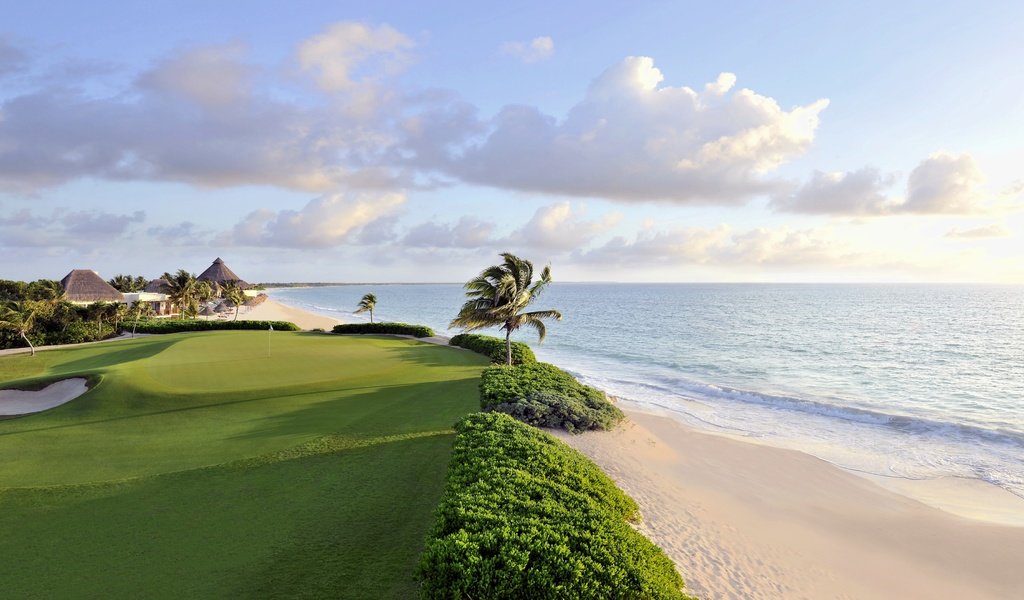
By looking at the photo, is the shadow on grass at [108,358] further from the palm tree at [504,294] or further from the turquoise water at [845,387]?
the turquoise water at [845,387]

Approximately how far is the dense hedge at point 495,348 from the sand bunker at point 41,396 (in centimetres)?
1928

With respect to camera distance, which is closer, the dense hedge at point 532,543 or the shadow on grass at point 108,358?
the dense hedge at point 532,543

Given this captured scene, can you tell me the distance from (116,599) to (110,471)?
6.18 meters

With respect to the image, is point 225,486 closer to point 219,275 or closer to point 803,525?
point 803,525

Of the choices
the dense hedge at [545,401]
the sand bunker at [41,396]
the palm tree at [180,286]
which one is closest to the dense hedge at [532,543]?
the dense hedge at [545,401]

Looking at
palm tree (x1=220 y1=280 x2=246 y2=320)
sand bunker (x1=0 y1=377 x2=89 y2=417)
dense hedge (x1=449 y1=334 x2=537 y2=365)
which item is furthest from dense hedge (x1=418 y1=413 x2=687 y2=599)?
palm tree (x1=220 y1=280 x2=246 y2=320)

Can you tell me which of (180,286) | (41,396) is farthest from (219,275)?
(41,396)

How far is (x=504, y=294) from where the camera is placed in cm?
2352

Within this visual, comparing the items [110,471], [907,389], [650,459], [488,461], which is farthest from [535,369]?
[907,389]

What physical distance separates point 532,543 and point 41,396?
2597 centimetres

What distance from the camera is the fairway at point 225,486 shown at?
22.4 feet

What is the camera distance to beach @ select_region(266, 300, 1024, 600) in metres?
9.51

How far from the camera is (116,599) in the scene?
245 inches

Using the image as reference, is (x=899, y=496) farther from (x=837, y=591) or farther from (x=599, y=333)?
(x=599, y=333)
